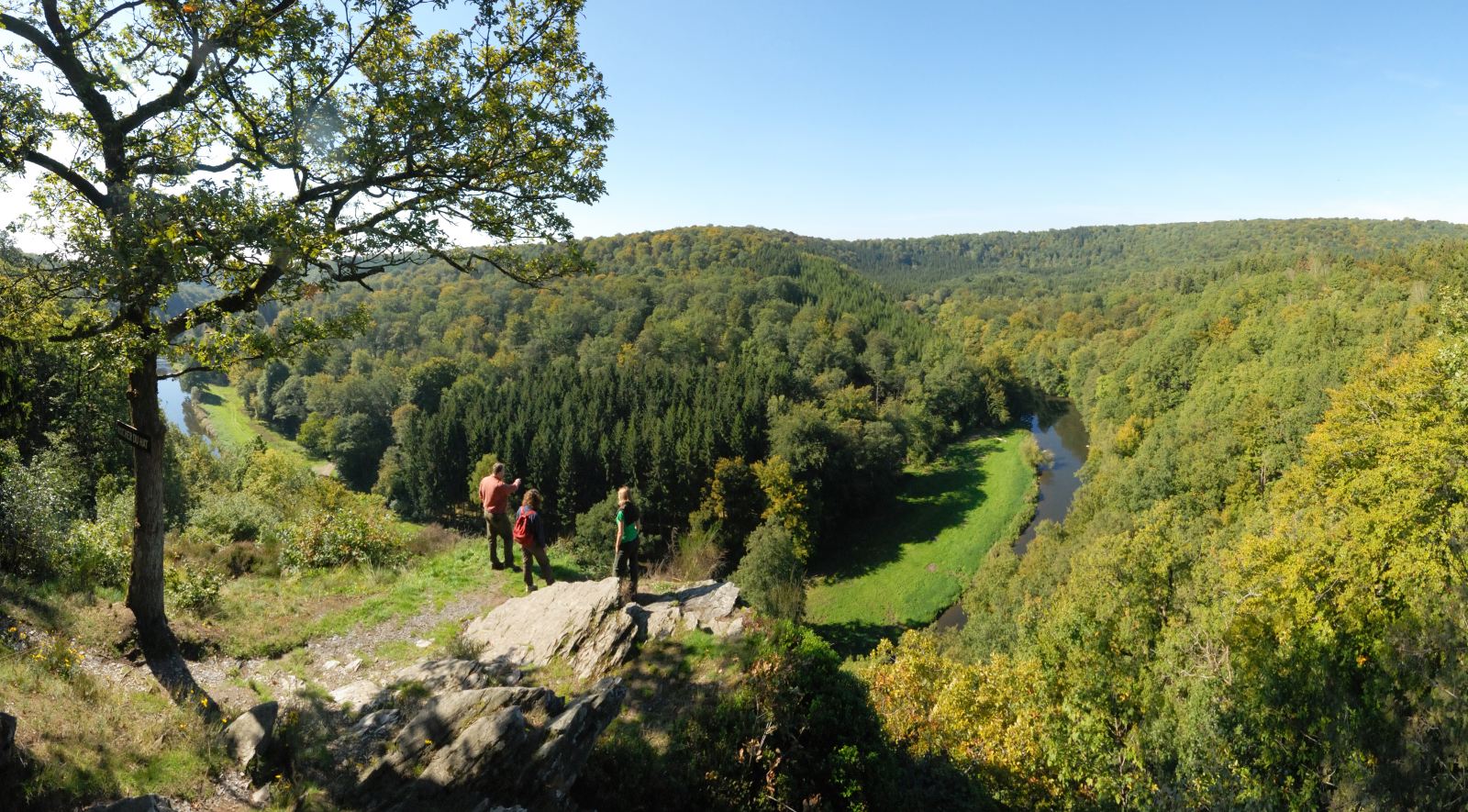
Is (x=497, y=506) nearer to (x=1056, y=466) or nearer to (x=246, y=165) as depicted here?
(x=246, y=165)

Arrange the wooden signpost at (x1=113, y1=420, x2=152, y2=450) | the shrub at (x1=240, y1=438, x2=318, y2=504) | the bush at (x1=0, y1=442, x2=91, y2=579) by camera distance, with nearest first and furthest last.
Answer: the wooden signpost at (x1=113, y1=420, x2=152, y2=450)
the bush at (x1=0, y1=442, x2=91, y2=579)
the shrub at (x1=240, y1=438, x2=318, y2=504)

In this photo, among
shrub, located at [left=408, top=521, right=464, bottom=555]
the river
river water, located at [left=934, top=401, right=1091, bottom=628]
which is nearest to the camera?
shrub, located at [left=408, top=521, right=464, bottom=555]

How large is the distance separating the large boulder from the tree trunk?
164 inches

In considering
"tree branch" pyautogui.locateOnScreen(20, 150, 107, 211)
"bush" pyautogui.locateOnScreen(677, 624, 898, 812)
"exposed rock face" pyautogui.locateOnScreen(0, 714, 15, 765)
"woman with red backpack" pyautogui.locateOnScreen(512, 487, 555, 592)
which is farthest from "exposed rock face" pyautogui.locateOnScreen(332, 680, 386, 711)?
"tree branch" pyautogui.locateOnScreen(20, 150, 107, 211)

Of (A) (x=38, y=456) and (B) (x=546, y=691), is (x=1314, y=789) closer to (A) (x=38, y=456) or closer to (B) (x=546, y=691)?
(B) (x=546, y=691)

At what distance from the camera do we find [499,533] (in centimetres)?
1289

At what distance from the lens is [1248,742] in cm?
1379

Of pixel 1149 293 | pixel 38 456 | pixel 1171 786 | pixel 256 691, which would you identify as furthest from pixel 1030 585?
pixel 1149 293

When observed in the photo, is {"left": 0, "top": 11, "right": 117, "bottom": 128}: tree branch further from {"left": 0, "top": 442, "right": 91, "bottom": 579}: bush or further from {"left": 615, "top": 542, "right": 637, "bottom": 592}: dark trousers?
{"left": 615, "top": 542, "right": 637, "bottom": 592}: dark trousers

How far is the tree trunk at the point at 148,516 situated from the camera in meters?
7.35

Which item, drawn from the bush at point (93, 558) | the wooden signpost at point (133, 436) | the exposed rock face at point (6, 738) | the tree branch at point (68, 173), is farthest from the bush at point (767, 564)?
the tree branch at point (68, 173)

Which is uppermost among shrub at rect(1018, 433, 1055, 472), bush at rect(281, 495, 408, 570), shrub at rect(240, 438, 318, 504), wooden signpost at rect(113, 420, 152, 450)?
wooden signpost at rect(113, 420, 152, 450)

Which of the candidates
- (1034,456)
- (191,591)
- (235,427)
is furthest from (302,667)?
(235,427)

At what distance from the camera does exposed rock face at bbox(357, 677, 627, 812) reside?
5.90m
